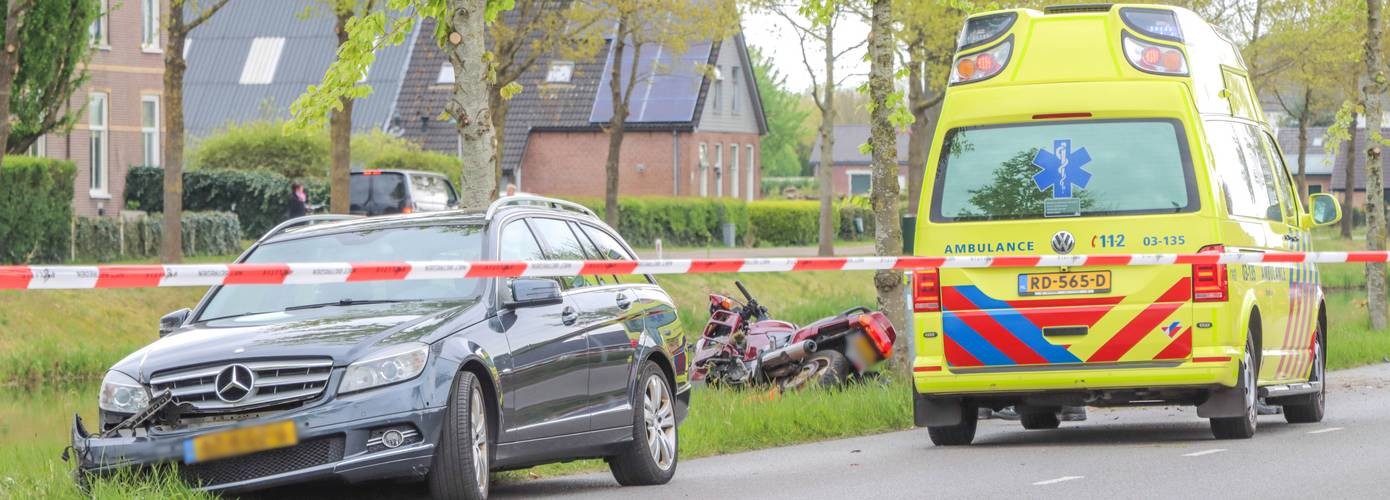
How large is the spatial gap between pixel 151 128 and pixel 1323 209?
38356 millimetres

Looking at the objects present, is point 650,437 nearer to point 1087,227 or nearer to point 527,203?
point 527,203

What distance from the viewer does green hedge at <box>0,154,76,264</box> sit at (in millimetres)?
30375

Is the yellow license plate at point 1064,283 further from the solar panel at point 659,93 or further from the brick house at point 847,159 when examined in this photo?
the brick house at point 847,159

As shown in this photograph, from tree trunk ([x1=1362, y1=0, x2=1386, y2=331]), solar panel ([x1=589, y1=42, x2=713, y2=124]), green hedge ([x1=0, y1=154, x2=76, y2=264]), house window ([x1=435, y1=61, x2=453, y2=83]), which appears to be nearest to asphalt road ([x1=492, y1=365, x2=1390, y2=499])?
tree trunk ([x1=1362, y1=0, x2=1386, y2=331])

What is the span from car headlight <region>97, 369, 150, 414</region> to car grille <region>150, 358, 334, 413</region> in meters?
0.19

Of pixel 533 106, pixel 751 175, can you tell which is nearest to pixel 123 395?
pixel 533 106

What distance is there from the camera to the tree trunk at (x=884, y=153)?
1753cm

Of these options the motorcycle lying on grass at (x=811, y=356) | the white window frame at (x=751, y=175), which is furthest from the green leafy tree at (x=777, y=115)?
the motorcycle lying on grass at (x=811, y=356)

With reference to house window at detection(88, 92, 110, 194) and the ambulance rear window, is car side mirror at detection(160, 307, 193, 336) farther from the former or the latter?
house window at detection(88, 92, 110, 194)

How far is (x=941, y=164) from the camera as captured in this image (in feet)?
41.5

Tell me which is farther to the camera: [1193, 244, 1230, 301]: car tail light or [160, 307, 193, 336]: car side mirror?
[1193, 244, 1230, 301]: car tail light

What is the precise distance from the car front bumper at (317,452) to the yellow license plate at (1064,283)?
186 inches

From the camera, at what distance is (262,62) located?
65.0 metres

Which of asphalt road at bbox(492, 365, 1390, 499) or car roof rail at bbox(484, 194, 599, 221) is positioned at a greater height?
car roof rail at bbox(484, 194, 599, 221)
